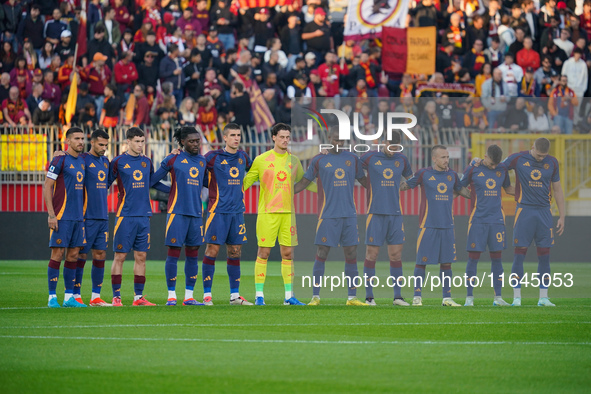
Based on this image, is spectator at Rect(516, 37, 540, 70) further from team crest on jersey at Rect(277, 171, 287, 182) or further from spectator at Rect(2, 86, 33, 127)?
team crest on jersey at Rect(277, 171, 287, 182)

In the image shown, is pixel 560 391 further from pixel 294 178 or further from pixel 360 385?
pixel 294 178

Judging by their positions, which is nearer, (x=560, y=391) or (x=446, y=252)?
(x=560, y=391)

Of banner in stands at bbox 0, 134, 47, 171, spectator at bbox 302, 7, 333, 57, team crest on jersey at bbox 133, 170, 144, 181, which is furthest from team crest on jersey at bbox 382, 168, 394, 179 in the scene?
spectator at bbox 302, 7, 333, 57

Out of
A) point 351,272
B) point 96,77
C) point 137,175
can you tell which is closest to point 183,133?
point 137,175

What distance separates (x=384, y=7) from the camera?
69.4ft

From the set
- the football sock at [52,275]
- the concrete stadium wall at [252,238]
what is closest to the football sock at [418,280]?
the football sock at [52,275]

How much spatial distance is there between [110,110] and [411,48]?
6.51m

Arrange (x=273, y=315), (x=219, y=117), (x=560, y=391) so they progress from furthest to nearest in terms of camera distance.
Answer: (x=219, y=117) < (x=273, y=315) < (x=560, y=391)

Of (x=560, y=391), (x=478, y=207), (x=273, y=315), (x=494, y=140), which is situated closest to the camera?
(x=560, y=391)

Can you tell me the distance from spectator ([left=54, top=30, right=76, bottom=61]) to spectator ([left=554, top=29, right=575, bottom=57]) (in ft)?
36.6

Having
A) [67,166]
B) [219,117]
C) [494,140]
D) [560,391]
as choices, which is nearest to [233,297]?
[67,166]

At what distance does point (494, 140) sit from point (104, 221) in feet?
19.7

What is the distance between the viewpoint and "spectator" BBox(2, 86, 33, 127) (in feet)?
66.3

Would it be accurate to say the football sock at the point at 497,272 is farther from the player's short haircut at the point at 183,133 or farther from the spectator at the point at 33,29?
the spectator at the point at 33,29
